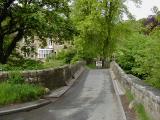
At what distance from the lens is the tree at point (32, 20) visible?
2238 cm

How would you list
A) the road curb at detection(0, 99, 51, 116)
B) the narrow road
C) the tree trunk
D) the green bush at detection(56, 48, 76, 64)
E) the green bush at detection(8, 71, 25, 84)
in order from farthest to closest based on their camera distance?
the green bush at detection(56, 48, 76, 64), the tree trunk, the green bush at detection(8, 71, 25, 84), the road curb at detection(0, 99, 51, 116), the narrow road

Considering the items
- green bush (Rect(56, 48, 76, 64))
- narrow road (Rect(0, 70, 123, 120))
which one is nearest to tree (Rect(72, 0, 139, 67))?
green bush (Rect(56, 48, 76, 64))

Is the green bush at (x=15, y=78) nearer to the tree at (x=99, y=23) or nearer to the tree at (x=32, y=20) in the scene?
the tree at (x=32, y=20)

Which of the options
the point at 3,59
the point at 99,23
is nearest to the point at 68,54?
the point at 99,23

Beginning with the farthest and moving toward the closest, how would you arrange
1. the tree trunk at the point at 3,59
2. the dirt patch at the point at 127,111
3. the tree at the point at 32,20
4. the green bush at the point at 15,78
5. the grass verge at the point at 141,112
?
the tree trunk at the point at 3,59
the tree at the point at 32,20
the green bush at the point at 15,78
the dirt patch at the point at 127,111
the grass verge at the point at 141,112

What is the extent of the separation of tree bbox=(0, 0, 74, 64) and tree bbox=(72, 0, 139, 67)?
104ft

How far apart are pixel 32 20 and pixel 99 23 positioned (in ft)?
121

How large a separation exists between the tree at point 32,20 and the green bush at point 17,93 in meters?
5.12

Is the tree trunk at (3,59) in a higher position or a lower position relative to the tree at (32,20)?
lower

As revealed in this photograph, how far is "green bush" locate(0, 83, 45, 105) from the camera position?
1655 cm

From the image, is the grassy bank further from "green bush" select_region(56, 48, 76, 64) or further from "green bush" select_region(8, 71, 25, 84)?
"green bush" select_region(56, 48, 76, 64)

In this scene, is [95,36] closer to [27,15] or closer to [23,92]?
[27,15]

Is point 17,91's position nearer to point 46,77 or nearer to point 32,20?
point 46,77

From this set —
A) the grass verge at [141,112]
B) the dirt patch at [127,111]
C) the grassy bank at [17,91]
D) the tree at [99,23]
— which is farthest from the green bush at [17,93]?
the tree at [99,23]
